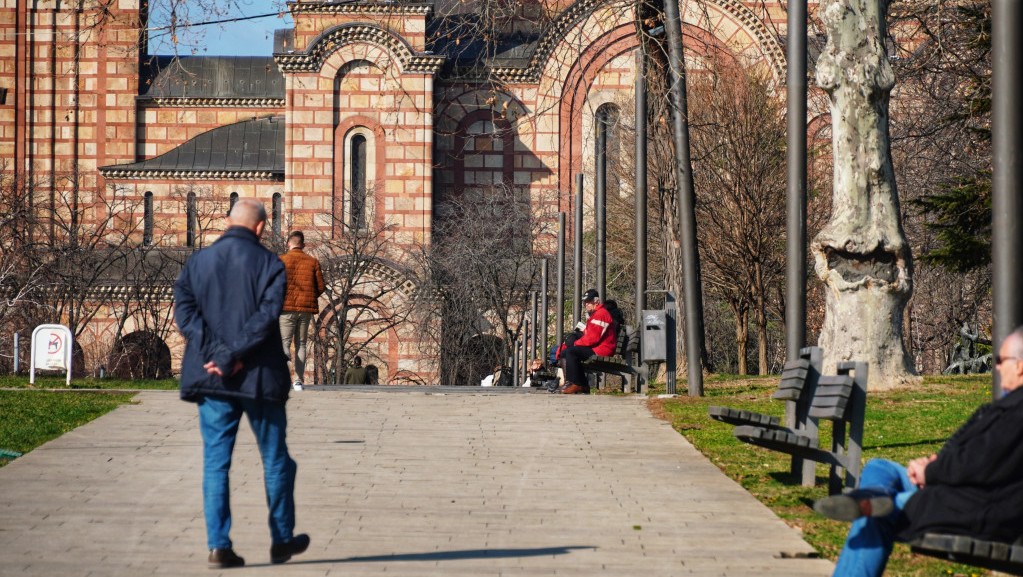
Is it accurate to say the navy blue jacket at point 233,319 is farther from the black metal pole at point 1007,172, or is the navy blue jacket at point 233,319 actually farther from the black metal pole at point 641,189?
the black metal pole at point 641,189

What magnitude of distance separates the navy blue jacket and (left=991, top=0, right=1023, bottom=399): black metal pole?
3528mm

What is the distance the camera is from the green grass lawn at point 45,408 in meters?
11.5

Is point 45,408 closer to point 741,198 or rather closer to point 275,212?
point 741,198

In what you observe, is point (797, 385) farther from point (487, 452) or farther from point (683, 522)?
point (487, 452)

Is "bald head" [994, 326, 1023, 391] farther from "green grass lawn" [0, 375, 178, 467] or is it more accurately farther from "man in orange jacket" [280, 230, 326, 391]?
"man in orange jacket" [280, 230, 326, 391]

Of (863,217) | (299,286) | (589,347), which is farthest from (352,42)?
(863,217)

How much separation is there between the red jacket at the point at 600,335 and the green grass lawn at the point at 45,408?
591 cm

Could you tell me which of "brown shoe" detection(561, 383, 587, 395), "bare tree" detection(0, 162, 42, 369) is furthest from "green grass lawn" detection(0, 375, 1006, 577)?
"bare tree" detection(0, 162, 42, 369)

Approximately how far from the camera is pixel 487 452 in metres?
11.0

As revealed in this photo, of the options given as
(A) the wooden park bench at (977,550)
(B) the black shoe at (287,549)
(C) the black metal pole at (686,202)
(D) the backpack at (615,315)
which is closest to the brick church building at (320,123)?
(D) the backpack at (615,315)

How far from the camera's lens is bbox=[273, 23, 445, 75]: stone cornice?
42.7 m

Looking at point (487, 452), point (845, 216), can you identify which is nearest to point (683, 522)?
point (487, 452)

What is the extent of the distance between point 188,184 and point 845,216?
111ft

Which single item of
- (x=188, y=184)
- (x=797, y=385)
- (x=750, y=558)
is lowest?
(x=750, y=558)
